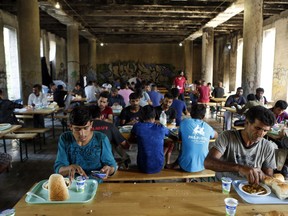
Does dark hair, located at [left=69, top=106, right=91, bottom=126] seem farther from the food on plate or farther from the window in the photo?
the window

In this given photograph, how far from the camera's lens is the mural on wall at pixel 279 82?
11.9 m

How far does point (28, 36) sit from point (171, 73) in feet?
56.9

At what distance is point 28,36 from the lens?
8.31 metres

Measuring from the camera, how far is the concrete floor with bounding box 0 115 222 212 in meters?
4.34

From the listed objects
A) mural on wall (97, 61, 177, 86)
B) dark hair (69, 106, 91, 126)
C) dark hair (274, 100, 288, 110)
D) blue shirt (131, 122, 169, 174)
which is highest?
mural on wall (97, 61, 177, 86)

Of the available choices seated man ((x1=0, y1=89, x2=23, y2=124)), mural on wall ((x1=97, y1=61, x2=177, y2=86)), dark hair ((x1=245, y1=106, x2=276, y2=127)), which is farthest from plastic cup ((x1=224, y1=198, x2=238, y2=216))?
mural on wall ((x1=97, y1=61, x2=177, y2=86))

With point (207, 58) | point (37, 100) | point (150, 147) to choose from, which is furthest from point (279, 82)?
point (150, 147)

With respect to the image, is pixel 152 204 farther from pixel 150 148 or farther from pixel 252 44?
pixel 252 44

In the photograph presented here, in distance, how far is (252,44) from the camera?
8.19 meters

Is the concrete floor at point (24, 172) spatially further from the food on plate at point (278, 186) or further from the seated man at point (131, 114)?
the food on plate at point (278, 186)

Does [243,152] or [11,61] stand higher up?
[11,61]

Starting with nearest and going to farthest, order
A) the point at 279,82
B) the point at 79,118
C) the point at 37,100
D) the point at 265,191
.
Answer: the point at 265,191 < the point at 79,118 < the point at 37,100 < the point at 279,82

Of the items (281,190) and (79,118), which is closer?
(281,190)

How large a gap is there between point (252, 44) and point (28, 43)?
21.9 ft
